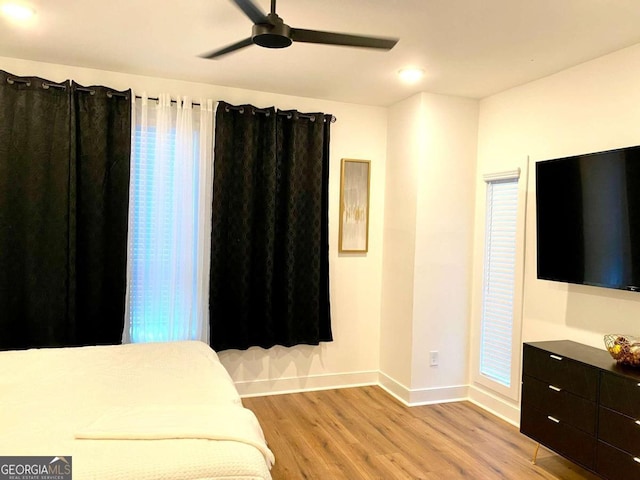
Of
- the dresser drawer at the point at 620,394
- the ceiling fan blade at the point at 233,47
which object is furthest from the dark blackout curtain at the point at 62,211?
the dresser drawer at the point at 620,394

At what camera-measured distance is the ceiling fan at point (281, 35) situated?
1.94m

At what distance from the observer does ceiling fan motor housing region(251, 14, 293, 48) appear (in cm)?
198

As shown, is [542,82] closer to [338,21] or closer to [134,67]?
[338,21]

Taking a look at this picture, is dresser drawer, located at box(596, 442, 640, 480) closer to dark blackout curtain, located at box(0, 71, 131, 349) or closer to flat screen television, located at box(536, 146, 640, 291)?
flat screen television, located at box(536, 146, 640, 291)

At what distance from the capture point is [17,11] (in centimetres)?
255

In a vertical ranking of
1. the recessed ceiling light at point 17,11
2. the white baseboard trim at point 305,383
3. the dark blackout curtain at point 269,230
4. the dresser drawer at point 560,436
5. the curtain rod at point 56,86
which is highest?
the recessed ceiling light at point 17,11

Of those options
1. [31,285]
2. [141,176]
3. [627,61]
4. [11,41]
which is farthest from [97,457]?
[627,61]

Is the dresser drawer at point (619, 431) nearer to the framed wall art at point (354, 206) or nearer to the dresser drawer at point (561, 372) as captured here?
the dresser drawer at point (561, 372)

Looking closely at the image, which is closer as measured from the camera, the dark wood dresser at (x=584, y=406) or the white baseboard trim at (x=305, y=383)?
the dark wood dresser at (x=584, y=406)

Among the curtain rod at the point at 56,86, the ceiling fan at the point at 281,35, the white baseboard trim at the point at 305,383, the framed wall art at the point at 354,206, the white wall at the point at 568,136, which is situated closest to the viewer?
the ceiling fan at the point at 281,35

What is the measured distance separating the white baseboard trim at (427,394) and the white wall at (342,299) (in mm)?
431

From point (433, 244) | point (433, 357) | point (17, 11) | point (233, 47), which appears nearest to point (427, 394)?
point (433, 357)

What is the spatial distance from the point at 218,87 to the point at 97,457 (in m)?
3.15

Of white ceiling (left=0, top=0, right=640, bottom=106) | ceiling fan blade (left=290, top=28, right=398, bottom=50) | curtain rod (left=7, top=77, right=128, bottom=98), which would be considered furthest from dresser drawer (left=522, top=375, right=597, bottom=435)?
curtain rod (left=7, top=77, right=128, bottom=98)
